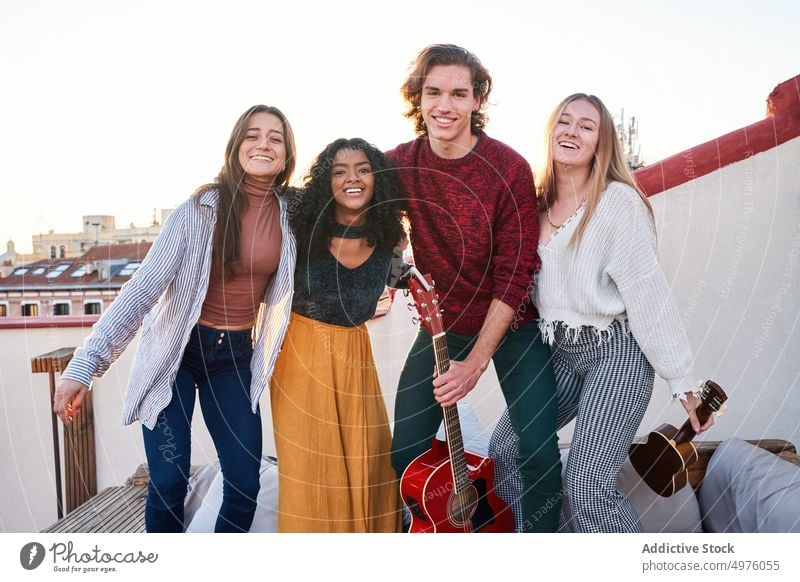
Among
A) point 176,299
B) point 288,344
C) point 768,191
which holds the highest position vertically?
point 768,191

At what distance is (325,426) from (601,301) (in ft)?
2.70

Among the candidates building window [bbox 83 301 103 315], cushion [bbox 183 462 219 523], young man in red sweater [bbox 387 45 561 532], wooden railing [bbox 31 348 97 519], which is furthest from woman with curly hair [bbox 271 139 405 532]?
wooden railing [bbox 31 348 97 519]

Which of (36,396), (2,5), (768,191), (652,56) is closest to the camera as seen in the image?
(2,5)

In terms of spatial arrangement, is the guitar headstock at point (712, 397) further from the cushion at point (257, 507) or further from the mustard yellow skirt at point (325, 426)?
the cushion at point (257, 507)

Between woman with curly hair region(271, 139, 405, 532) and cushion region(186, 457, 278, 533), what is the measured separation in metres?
0.17

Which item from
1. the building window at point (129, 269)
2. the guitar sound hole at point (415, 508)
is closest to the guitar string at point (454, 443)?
the guitar sound hole at point (415, 508)

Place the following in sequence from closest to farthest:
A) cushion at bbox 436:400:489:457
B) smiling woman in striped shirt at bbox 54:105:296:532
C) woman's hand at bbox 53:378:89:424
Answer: woman's hand at bbox 53:378:89:424, smiling woman in striped shirt at bbox 54:105:296:532, cushion at bbox 436:400:489:457

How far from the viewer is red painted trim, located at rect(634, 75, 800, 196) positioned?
2318mm

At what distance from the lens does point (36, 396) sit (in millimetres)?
2625

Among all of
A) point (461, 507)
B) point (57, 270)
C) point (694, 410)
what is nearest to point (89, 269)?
point (57, 270)

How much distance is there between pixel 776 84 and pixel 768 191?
0.35m

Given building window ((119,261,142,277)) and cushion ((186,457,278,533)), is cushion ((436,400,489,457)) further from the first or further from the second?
building window ((119,261,142,277))

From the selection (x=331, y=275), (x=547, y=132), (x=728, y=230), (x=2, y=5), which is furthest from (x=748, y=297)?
(x=2, y=5)
